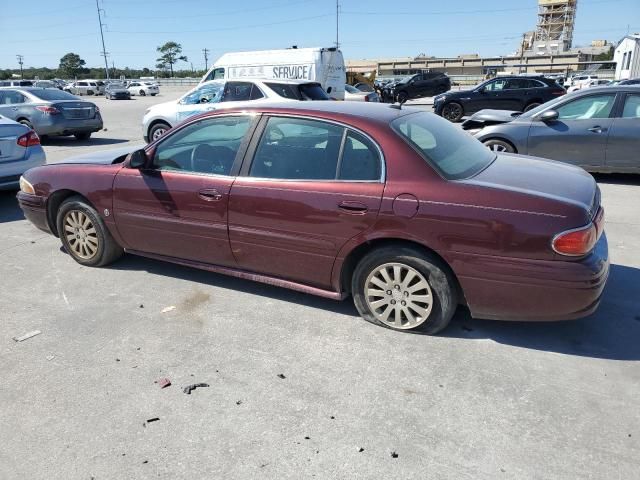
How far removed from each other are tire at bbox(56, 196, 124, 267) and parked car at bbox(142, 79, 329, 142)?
6.56 meters

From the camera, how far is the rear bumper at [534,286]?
298 centimetres

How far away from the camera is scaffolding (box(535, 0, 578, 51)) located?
123688 millimetres

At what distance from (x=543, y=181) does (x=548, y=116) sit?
17.1 ft

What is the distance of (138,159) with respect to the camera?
4109 mm

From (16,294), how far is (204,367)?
221 centimetres

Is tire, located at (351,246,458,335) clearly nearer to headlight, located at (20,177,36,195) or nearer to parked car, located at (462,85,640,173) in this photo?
headlight, located at (20,177,36,195)

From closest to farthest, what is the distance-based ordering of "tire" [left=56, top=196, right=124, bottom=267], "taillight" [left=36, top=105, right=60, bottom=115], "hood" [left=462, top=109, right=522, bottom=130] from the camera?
1. "tire" [left=56, top=196, right=124, bottom=267]
2. "hood" [left=462, top=109, right=522, bottom=130]
3. "taillight" [left=36, top=105, right=60, bottom=115]

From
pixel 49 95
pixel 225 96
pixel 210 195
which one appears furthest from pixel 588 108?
pixel 49 95

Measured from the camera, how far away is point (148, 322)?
12.2 feet

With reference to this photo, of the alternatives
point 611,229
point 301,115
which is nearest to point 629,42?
point 611,229

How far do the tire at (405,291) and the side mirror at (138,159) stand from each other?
2.03 metres

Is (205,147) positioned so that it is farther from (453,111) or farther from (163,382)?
(453,111)

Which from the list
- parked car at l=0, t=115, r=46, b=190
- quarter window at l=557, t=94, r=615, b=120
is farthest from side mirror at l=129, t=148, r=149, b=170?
quarter window at l=557, t=94, r=615, b=120

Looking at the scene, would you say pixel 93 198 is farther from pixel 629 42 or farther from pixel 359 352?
pixel 629 42
